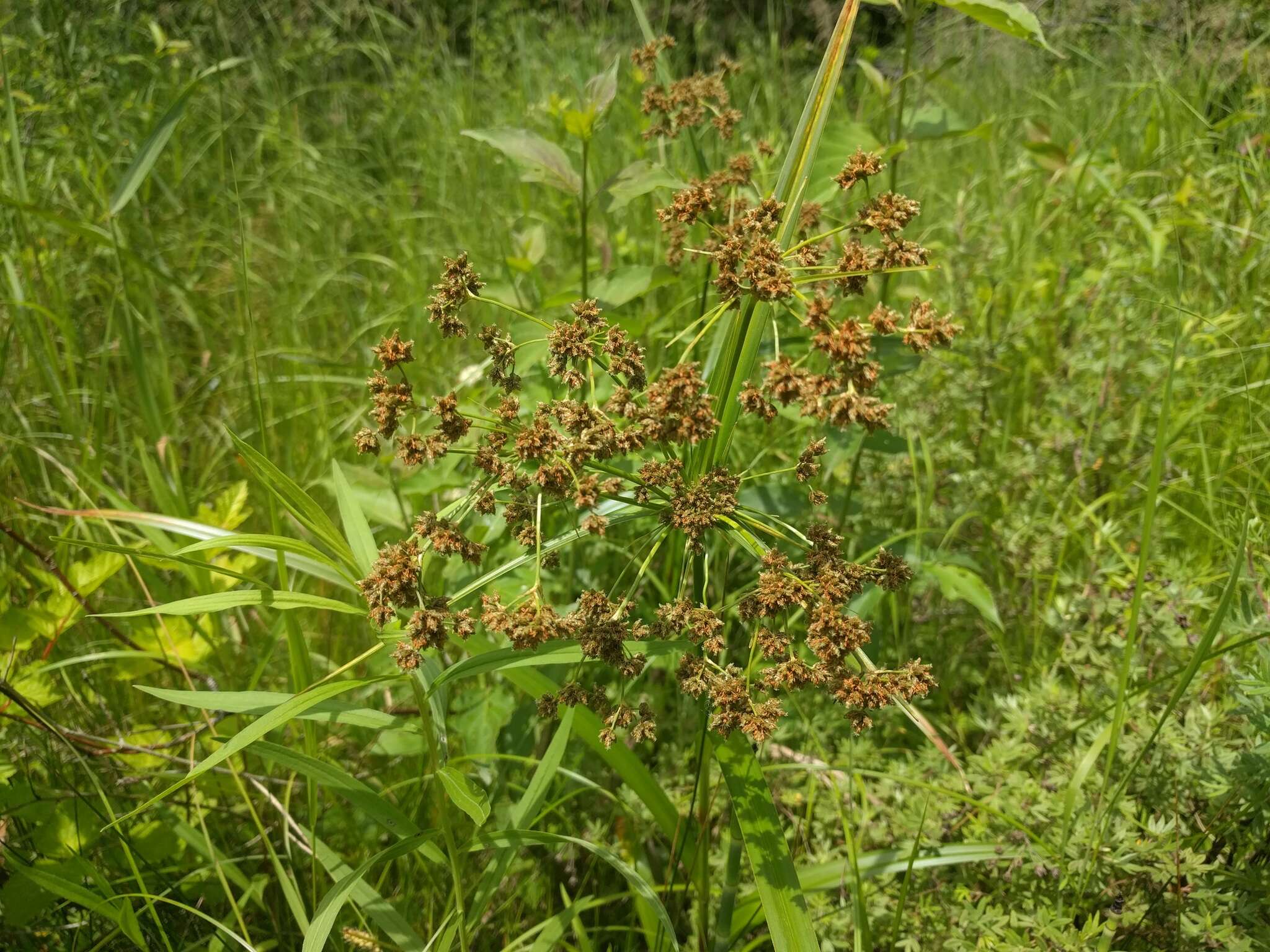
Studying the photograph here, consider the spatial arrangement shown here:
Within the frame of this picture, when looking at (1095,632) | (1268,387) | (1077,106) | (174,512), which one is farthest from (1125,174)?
(174,512)

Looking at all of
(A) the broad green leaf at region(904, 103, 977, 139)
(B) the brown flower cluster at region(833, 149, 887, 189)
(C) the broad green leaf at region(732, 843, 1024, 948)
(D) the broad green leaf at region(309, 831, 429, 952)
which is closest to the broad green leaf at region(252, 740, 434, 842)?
(D) the broad green leaf at region(309, 831, 429, 952)

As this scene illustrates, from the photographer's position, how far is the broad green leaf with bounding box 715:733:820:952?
46.4 inches

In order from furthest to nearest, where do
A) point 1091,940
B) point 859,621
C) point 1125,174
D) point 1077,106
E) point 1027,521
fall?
point 1077,106, point 1125,174, point 1027,521, point 1091,940, point 859,621

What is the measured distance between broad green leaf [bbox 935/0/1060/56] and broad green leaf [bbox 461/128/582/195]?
0.79 metres

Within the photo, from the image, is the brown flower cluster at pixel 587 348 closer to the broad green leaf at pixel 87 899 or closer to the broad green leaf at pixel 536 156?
the broad green leaf at pixel 536 156

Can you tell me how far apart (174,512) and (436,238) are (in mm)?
2557

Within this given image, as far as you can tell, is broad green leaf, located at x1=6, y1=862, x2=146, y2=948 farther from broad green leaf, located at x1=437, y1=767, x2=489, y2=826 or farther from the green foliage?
broad green leaf, located at x1=437, y1=767, x2=489, y2=826

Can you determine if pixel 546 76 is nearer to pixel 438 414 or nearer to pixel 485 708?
pixel 485 708

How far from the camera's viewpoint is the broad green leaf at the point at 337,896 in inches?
47.6

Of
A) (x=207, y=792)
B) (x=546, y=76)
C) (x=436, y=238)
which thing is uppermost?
(x=546, y=76)

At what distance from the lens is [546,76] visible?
5.44 meters

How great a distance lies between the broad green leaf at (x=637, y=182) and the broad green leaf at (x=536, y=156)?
10cm

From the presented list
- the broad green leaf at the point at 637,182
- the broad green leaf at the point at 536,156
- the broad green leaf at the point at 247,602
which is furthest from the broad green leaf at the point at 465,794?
the broad green leaf at the point at 536,156

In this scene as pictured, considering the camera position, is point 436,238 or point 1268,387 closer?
point 1268,387
